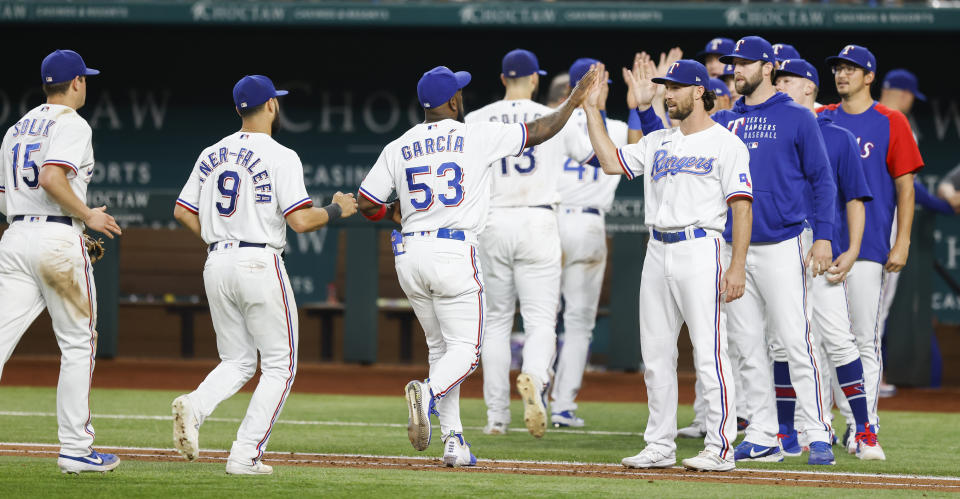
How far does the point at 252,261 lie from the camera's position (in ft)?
17.7

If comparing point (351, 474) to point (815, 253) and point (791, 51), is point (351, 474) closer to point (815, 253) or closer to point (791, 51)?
point (815, 253)

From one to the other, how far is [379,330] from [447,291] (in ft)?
21.2

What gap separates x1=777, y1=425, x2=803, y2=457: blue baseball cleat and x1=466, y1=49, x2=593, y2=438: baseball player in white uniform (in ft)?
4.57

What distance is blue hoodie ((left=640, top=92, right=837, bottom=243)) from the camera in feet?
19.7

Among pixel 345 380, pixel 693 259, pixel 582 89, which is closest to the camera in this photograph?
pixel 693 259

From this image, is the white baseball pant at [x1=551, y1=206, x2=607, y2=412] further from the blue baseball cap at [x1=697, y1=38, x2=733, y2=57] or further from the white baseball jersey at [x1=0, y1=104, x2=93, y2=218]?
the white baseball jersey at [x1=0, y1=104, x2=93, y2=218]

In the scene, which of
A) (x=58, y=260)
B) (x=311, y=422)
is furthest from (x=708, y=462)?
(x=311, y=422)

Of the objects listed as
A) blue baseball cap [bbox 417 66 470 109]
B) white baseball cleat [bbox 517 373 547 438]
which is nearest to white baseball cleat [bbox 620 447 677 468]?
white baseball cleat [bbox 517 373 547 438]

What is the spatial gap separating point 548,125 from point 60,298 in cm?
232

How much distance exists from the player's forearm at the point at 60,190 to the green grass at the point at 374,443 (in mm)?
1136

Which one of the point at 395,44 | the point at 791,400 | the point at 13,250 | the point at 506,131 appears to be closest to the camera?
the point at 13,250

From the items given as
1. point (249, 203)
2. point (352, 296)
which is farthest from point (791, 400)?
point (352, 296)

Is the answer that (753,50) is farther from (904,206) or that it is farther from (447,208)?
(447,208)

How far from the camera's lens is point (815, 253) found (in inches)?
239
